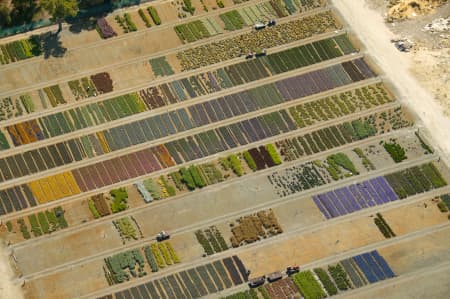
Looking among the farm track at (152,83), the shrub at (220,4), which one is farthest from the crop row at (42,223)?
the shrub at (220,4)

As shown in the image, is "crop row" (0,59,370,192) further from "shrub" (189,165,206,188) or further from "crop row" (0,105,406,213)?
"shrub" (189,165,206,188)

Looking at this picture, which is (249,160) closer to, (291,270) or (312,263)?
(312,263)

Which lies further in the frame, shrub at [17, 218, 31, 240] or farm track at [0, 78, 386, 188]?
farm track at [0, 78, 386, 188]

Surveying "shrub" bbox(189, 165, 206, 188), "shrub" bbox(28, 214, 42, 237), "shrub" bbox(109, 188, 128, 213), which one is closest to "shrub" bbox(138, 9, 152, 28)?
"shrub" bbox(189, 165, 206, 188)

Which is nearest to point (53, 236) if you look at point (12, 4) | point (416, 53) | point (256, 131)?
point (256, 131)

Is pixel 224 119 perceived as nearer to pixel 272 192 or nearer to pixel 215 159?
pixel 215 159
